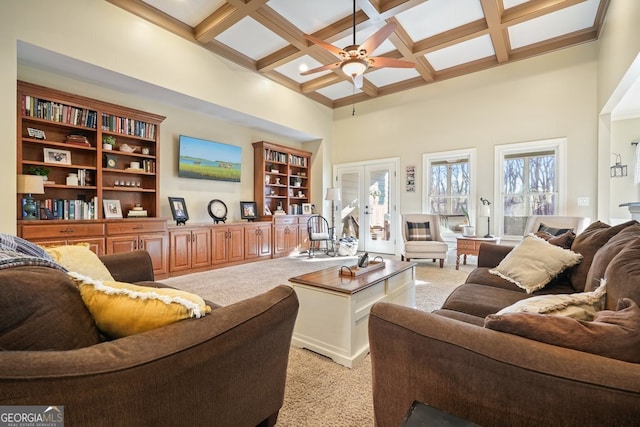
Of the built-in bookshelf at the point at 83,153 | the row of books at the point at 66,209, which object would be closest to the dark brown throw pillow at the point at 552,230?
the built-in bookshelf at the point at 83,153

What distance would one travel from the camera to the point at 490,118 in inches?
203

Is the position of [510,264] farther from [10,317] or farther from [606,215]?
[606,215]

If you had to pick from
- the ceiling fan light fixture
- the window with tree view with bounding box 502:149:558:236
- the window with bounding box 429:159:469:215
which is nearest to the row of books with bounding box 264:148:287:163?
the ceiling fan light fixture

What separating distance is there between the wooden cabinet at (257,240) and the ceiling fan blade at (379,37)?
3.51 meters

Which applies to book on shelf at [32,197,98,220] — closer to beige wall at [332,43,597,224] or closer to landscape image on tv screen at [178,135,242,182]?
landscape image on tv screen at [178,135,242,182]

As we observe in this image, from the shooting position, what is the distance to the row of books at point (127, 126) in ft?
12.8

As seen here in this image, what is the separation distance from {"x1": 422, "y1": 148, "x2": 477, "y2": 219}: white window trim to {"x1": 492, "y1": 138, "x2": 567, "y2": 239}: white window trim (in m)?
0.34

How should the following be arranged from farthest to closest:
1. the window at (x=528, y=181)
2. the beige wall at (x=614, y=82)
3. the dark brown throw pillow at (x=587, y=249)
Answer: the window at (x=528, y=181), the beige wall at (x=614, y=82), the dark brown throw pillow at (x=587, y=249)

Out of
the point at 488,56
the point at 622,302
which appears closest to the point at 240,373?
the point at 622,302

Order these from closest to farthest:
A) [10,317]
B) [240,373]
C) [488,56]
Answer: [10,317]
[240,373]
[488,56]

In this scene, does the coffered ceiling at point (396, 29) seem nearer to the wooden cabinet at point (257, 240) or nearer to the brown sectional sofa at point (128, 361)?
the wooden cabinet at point (257, 240)

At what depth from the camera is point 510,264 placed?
2238mm

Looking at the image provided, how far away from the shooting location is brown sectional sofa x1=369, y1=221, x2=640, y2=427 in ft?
2.33

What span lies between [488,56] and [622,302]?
529 centimetres
